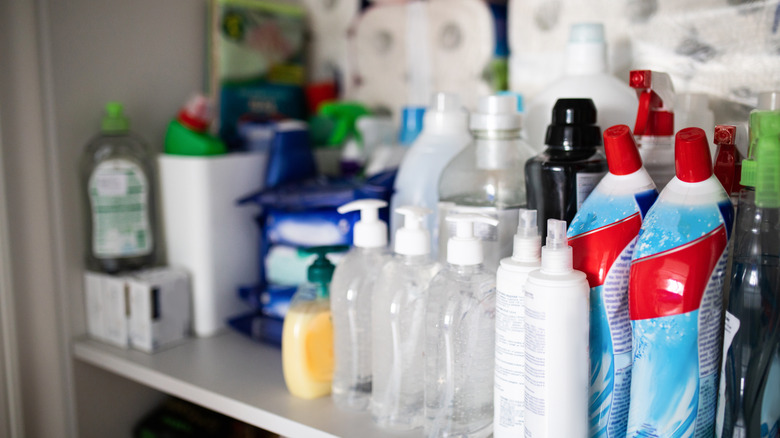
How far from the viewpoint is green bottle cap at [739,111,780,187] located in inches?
18.4

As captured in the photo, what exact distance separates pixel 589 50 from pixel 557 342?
388 millimetres

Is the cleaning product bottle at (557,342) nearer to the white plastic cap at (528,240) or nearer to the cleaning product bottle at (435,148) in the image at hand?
the white plastic cap at (528,240)

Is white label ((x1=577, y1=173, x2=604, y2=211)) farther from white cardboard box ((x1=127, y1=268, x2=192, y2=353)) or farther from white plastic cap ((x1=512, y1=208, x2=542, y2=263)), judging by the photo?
white cardboard box ((x1=127, y1=268, x2=192, y2=353))

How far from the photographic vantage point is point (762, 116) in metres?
0.48

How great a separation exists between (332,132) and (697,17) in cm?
60

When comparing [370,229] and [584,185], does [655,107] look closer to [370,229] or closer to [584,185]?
[584,185]

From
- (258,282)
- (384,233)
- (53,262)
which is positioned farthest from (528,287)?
(53,262)

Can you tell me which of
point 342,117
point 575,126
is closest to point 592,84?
point 575,126

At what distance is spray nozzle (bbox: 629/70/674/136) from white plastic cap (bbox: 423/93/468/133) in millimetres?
228

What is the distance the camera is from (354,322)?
714 mm

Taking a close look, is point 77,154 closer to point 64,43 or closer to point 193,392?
point 64,43

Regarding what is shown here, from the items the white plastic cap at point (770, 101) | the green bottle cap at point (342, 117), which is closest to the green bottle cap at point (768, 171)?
the white plastic cap at point (770, 101)

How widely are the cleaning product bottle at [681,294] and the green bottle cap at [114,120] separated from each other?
2.43 feet

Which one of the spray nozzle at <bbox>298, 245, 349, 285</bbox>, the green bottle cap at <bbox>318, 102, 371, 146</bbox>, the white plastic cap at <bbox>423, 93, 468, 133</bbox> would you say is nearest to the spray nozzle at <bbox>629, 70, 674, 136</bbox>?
the white plastic cap at <bbox>423, 93, 468, 133</bbox>
